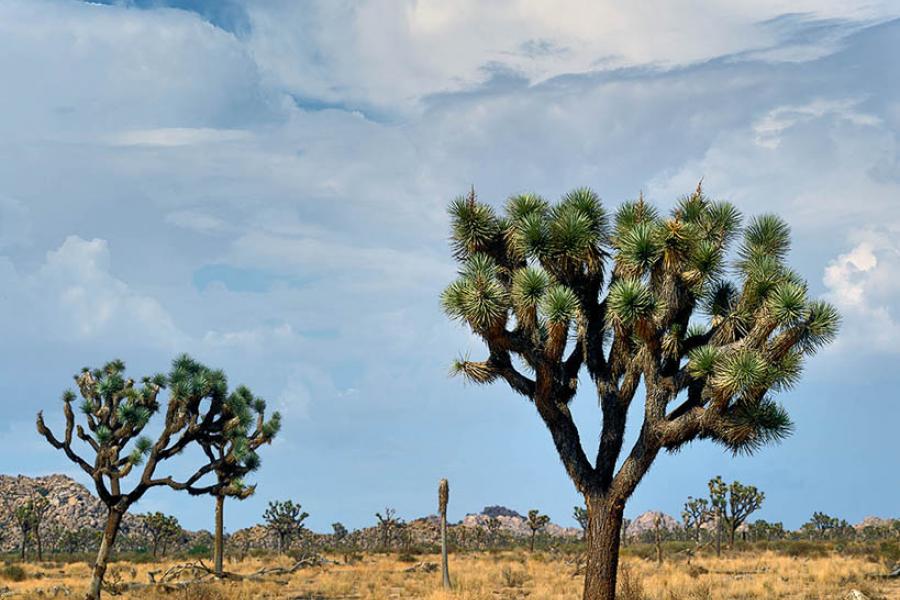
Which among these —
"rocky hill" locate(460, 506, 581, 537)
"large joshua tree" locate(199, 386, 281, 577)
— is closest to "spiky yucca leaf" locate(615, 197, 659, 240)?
"large joshua tree" locate(199, 386, 281, 577)

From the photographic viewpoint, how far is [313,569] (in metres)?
37.3

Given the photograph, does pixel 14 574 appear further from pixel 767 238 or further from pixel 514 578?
pixel 767 238

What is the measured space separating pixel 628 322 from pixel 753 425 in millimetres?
2943

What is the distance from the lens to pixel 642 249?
1698 centimetres

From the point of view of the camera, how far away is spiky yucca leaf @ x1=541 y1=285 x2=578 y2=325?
1647 centimetres

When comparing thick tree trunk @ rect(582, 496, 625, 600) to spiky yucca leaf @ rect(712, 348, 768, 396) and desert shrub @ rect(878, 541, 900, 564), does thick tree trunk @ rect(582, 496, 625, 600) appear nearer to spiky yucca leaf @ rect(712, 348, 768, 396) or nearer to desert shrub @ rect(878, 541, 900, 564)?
spiky yucca leaf @ rect(712, 348, 768, 396)

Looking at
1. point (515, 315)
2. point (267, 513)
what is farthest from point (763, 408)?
point (267, 513)

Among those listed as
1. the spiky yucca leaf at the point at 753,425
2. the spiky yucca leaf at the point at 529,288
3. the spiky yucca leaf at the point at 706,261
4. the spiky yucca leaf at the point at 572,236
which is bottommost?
the spiky yucca leaf at the point at 753,425

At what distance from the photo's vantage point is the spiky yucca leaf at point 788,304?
15.9m

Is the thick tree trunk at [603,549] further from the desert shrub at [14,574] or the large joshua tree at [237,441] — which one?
the desert shrub at [14,574]

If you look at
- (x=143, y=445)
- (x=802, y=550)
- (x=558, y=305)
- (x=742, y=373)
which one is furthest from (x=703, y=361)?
(x=802, y=550)

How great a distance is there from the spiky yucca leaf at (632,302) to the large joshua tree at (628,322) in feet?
0.08

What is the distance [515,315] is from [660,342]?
2826 millimetres

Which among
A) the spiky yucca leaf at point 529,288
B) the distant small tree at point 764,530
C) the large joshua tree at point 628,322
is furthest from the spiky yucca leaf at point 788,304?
the distant small tree at point 764,530
